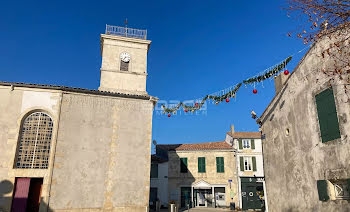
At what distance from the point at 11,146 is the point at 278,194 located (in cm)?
1428

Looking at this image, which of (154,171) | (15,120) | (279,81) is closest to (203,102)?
(279,81)

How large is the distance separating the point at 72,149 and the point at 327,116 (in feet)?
43.6

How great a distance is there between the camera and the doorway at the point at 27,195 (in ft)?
46.3

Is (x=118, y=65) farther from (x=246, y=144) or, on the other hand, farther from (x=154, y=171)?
(x=246, y=144)

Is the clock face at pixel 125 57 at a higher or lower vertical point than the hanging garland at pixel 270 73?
higher

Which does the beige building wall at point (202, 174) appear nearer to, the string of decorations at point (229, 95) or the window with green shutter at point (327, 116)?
the string of decorations at point (229, 95)

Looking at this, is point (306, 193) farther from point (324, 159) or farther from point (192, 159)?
point (192, 159)

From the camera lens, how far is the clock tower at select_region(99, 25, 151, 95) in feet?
70.9

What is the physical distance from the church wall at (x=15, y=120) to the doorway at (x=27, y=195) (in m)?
0.28

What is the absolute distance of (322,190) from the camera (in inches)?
331

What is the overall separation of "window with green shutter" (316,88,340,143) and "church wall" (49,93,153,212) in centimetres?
1112

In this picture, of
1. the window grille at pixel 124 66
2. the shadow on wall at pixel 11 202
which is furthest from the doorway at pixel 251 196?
the shadow on wall at pixel 11 202

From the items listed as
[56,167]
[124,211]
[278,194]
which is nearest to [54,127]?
[56,167]

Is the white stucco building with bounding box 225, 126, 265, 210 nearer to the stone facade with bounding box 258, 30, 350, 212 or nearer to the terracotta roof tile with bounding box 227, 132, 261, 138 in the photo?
the terracotta roof tile with bounding box 227, 132, 261, 138
